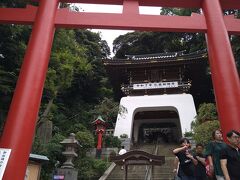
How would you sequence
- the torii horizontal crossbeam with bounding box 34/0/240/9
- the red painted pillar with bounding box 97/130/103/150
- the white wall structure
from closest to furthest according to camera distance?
the torii horizontal crossbeam with bounding box 34/0/240/9 < the red painted pillar with bounding box 97/130/103/150 < the white wall structure

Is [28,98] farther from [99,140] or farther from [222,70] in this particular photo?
[99,140]

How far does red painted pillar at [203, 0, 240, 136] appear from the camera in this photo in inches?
182

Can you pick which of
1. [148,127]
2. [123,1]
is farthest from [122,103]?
[123,1]

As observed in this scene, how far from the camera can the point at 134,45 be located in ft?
103

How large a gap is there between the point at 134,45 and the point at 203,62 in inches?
544

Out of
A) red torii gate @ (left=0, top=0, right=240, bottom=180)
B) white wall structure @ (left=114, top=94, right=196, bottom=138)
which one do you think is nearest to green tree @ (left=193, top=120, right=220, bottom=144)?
white wall structure @ (left=114, top=94, right=196, bottom=138)

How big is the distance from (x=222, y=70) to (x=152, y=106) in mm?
13434

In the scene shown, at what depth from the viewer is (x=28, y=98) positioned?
4.46 m

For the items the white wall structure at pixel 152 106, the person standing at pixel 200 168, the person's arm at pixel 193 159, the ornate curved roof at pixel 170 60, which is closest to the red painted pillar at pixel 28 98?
the person's arm at pixel 193 159

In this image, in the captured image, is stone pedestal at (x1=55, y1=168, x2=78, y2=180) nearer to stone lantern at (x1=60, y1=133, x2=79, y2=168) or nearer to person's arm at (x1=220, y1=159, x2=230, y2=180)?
stone lantern at (x1=60, y1=133, x2=79, y2=168)

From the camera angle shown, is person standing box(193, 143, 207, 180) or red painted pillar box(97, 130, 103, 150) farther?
red painted pillar box(97, 130, 103, 150)

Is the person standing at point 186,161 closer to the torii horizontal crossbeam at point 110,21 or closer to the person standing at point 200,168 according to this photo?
the person standing at point 200,168

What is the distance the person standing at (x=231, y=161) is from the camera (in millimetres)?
2965

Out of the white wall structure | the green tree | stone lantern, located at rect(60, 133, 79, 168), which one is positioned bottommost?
stone lantern, located at rect(60, 133, 79, 168)
